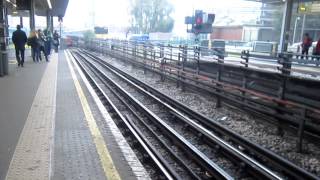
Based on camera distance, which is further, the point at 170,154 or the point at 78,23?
the point at 78,23

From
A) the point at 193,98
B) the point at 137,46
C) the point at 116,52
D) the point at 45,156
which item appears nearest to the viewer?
the point at 45,156

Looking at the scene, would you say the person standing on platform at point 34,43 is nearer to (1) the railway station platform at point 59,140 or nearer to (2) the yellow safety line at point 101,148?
(1) the railway station platform at point 59,140

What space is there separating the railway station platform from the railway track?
50 centimetres

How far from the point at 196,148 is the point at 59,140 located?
2179 millimetres

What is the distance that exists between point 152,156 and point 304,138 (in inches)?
112

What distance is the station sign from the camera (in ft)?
81.7

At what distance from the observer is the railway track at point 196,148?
5.36 meters

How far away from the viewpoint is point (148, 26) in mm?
→ 64438

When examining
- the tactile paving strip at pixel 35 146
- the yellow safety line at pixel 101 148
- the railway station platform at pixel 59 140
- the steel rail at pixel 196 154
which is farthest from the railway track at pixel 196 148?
the tactile paving strip at pixel 35 146

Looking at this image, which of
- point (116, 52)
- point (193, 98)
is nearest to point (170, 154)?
point (193, 98)

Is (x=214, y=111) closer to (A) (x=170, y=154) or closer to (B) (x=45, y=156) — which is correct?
(A) (x=170, y=154)

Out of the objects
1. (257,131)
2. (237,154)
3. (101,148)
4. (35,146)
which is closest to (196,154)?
(237,154)

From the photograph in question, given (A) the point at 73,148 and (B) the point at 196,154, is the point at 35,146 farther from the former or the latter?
(B) the point at 196,154

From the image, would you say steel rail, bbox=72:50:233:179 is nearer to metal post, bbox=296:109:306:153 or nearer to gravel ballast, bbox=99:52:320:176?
gravel ballast, bbox=99:52:320:176
